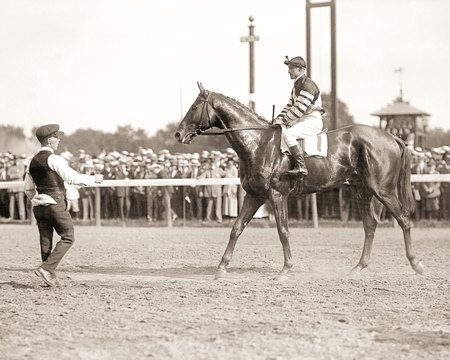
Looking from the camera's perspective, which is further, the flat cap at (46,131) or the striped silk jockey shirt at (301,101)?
the striped silk jockey shirt at (301,101)

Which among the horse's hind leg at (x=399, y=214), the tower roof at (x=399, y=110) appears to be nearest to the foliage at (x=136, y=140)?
the tower roof at (x=399, y=110)

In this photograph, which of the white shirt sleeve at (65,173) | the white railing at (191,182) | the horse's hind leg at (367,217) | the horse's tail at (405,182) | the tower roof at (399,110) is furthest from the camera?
the tower roof at (399,110)

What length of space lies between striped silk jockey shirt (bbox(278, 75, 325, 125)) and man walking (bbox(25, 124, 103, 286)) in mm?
2652

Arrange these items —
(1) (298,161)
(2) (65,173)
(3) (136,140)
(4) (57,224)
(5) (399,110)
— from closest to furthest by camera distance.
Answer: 1. (2) (65,173)
2. (4) (57,224)
3. (1) (298,161)
4. (5) (399,110)
5. (3) (136,140)

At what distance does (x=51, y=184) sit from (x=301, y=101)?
10.9 feet

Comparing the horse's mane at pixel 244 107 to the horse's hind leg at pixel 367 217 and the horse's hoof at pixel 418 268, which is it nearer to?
the horse's hind leg at pixel 367 217

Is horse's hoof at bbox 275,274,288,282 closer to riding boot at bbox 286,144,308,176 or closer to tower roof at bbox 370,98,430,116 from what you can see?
riding boot at bbox 286,144,308,176

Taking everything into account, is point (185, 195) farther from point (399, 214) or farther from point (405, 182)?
point (399, 214)

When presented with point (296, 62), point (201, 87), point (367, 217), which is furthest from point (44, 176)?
point (367, 217)

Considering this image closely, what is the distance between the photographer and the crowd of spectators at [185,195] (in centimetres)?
2028

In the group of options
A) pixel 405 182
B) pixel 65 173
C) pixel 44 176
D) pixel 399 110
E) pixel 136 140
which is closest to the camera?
pixel 65 173

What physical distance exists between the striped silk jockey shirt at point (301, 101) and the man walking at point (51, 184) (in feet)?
8.70

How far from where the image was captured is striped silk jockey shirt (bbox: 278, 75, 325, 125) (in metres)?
10.6

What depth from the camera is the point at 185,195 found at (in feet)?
71.2
